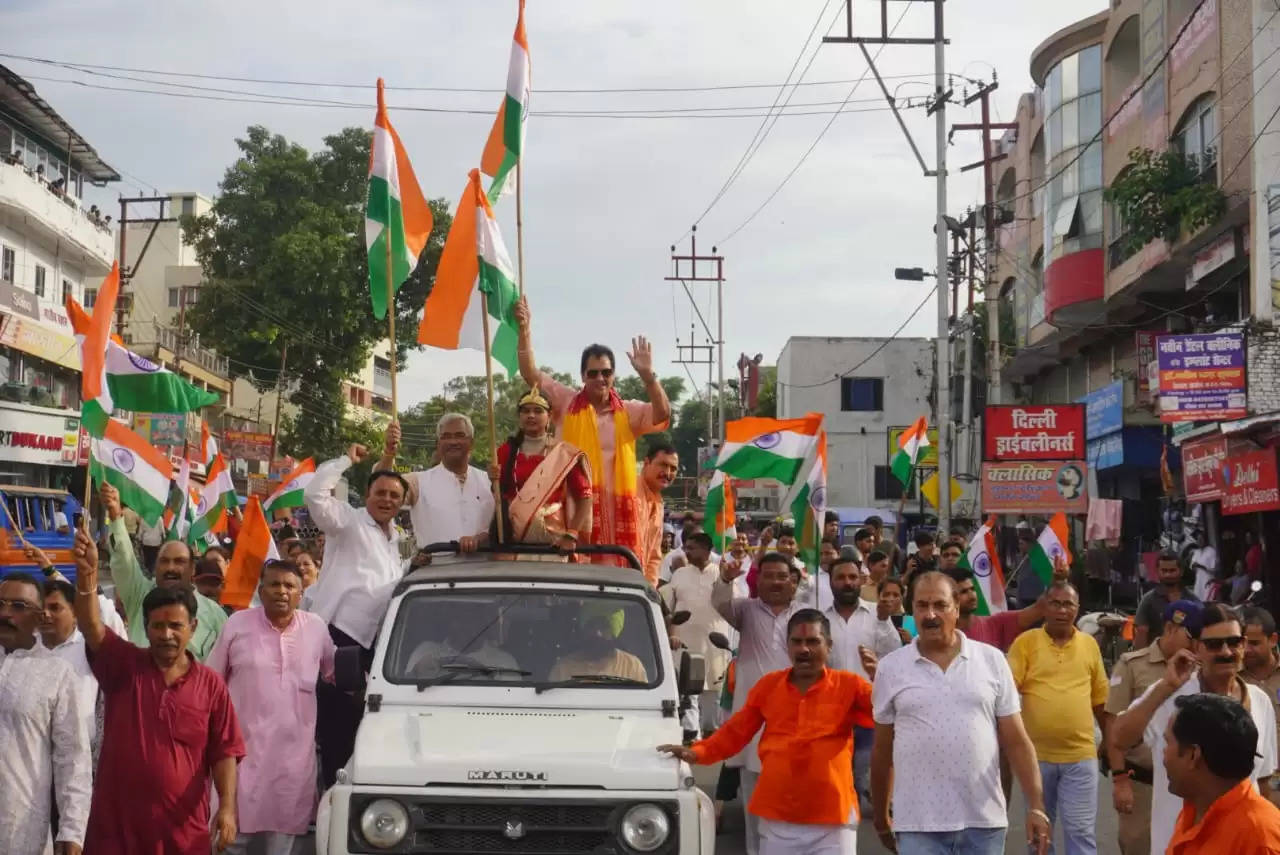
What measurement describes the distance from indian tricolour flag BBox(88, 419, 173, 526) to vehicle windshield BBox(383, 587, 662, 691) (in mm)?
→ 4081

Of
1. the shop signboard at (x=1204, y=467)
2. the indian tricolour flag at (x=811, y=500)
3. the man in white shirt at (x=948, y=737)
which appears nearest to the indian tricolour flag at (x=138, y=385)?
the indian tricolour flag at (x=811, y=500)

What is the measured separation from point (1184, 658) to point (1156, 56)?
24.8 meters

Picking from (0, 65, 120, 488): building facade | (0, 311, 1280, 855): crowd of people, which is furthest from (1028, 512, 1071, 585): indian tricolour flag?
(0, 65, 120, 488): building facade

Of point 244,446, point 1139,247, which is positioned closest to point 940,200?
point 1139,247

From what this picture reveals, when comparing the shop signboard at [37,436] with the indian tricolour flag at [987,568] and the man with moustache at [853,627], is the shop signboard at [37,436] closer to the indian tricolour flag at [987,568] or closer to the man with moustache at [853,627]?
the indian tricolour flag at [987,568]

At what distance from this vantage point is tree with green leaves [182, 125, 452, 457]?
4231cm

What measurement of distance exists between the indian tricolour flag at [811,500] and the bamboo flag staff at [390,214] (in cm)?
315

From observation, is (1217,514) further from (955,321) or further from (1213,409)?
(955,321)

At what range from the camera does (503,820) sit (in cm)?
582

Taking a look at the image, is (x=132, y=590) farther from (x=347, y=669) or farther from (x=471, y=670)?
(x=471, y=670)

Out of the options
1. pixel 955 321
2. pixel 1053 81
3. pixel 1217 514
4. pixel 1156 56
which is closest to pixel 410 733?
pixel 1217 514

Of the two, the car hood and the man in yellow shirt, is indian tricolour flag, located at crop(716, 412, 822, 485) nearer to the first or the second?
the man in yellow shirt

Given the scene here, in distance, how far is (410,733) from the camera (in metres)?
6.16

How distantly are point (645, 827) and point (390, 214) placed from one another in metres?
5.81
